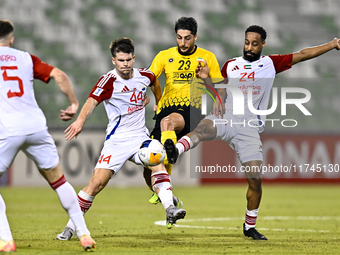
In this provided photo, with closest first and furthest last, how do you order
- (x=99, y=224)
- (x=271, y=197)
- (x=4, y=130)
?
(x=4, y=130), (x=99, y=224), (x=271, y=197)

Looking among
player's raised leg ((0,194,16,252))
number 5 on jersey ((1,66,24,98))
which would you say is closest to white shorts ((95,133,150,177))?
player's raised leg ((0,194,16,252))

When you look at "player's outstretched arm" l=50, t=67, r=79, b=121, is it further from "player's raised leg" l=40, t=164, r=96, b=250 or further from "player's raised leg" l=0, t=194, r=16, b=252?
"player's raised leg" l=0, t=194, r=16, b=252

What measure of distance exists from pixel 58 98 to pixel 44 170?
1303 centimetres

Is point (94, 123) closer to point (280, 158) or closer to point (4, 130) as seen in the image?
point (280, 158)

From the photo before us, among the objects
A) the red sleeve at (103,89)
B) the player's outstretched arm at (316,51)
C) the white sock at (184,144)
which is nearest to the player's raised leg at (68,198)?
the red sleeve at (103,89)

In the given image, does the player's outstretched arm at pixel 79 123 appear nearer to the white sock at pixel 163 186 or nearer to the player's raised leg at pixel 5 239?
the player's raised leg at pixel 5 239

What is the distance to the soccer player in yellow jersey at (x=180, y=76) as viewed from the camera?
727 centimetres

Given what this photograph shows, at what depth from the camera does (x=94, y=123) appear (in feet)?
59.7

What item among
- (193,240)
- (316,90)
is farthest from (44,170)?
(316,90)

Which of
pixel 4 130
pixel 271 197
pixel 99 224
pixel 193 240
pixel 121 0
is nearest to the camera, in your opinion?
pixel 4 130

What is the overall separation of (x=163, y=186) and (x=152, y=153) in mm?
524

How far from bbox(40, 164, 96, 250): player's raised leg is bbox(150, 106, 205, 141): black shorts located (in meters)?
2.24

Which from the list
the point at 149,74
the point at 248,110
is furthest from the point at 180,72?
the point at 248,110

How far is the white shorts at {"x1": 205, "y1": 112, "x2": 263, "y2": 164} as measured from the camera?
7.43 meters
